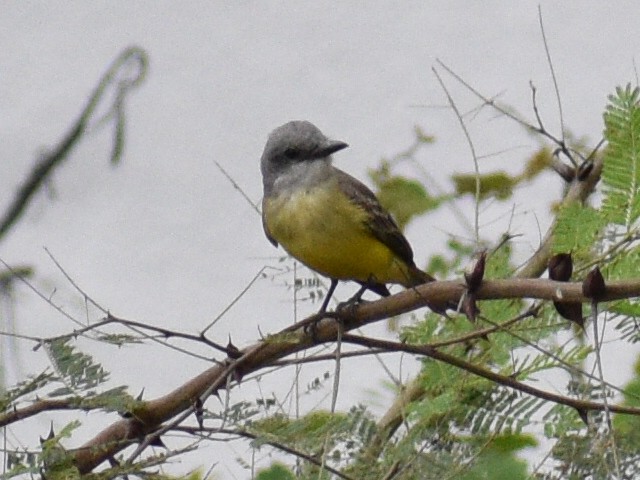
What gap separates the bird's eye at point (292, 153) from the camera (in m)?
3.39

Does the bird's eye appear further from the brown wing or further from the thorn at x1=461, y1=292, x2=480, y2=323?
the thorn at x1=461, y1=292, x2=480, y2=323

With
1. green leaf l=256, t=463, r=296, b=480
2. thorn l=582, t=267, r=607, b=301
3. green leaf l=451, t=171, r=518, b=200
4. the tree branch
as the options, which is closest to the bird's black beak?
green leaf l=451, t=171, r=518, b=200

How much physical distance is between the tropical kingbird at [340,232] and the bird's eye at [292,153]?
0.20 metres

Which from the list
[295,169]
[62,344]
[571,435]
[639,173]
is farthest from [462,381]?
[295,169]

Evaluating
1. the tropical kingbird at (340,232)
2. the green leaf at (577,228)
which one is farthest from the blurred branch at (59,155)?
the tropical kingbird at (340,232)

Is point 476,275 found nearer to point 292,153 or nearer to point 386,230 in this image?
point 386,230

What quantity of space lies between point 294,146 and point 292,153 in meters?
0.02

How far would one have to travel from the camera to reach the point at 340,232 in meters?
2.96

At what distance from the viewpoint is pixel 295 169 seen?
3.32 m

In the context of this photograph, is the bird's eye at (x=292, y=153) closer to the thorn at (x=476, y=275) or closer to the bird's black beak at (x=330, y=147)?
the bird's black beak at (x=330, y=147)

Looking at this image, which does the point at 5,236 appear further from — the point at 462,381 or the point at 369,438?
the point at 462,381

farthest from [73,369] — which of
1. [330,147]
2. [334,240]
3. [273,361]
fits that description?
[330,147]

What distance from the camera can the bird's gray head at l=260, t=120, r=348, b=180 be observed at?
131 inches

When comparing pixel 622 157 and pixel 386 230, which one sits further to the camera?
pixel 386 230
